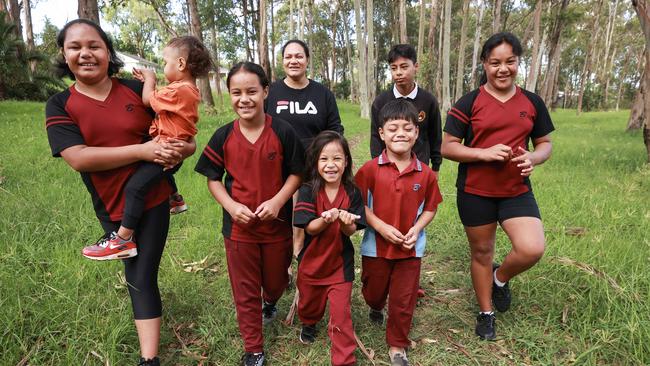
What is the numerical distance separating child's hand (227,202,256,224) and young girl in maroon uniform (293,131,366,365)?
0.88ft

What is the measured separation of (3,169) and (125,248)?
16.0ft

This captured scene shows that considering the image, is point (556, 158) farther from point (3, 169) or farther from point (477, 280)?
point (3, 169)

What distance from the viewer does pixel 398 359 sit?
8.18ft

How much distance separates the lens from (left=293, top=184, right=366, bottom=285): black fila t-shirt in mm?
2381

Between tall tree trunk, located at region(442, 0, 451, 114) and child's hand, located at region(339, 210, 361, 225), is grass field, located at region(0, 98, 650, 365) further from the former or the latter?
tall tree trunk, located at region(442, 0, 451, 114)

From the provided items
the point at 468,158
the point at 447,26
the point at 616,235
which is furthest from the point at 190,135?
the point at 447,26

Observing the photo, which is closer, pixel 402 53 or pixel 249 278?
pixel 249 278

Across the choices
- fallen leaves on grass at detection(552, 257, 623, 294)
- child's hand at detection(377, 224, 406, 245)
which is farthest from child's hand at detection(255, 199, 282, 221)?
fallen leaves on grass at detection(552, 257, 623, 294)

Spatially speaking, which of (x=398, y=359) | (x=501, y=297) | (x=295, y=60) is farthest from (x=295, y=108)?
(x=501, y=297)

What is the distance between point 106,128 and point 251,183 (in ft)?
2.75

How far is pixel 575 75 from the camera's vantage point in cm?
4834

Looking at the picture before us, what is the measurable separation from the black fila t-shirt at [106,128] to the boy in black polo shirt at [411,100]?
5.90 feet

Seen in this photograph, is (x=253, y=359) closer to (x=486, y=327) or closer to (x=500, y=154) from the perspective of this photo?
(x=486, y=327)

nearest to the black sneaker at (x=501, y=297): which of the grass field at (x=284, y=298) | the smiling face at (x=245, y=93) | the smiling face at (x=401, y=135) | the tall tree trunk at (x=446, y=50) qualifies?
the grass field at (x=284, y=298)
